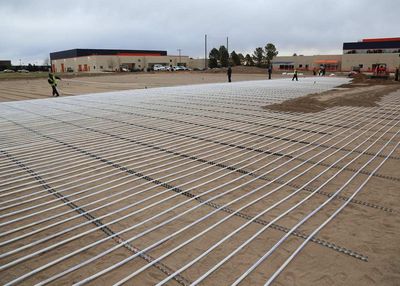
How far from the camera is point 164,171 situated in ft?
16.5

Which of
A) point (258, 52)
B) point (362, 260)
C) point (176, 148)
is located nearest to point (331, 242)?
point (362, 260)

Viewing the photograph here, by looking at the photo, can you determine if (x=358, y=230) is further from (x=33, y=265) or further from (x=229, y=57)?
(x=229, y=57)

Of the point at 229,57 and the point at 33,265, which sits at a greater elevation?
the point at 229,57

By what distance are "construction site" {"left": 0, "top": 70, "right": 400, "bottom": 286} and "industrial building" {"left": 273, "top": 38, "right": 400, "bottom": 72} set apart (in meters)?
60.3

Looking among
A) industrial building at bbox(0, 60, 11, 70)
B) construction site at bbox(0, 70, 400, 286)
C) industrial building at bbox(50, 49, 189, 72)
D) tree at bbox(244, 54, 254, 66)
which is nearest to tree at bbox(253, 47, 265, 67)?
tree at bbox(244, 54, 254, 66)

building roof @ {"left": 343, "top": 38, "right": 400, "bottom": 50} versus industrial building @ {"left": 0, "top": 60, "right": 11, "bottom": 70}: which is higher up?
building roof @ {"left": 343, "top": 38, "right": 400, "bottom": 50}

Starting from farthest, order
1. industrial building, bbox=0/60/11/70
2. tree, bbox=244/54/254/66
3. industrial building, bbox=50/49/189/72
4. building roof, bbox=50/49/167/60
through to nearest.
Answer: building roof, bbox=50/49/167/60, tree, bbox=244/54/254/66, industrial building, bbox=0/60/11/70, industrial building, bbox=50/49/189/72

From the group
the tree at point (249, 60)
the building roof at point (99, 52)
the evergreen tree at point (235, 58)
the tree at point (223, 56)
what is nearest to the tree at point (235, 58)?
the evergreen tree at point (235, 58)

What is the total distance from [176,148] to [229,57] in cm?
8053

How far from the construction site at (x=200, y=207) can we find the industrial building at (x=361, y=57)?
6032cm

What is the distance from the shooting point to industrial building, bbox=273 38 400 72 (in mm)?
59125

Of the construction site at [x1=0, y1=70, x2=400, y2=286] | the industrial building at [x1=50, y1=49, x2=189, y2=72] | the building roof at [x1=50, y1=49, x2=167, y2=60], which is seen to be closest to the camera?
the construction site at [x1=0, y1=70, x2=400, y2=286]

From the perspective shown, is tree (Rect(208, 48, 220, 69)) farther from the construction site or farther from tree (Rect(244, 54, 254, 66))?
the construction site

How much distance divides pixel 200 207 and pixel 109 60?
8079 centimetres
